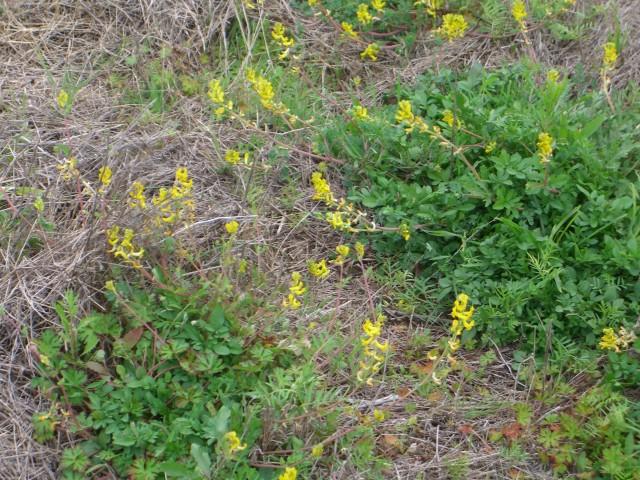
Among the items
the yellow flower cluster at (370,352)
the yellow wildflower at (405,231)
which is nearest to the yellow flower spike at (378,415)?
the yellow flower cluster at (370,352)

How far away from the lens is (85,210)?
3062 mm

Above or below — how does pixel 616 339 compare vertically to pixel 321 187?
below

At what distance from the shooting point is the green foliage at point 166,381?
8.17ft

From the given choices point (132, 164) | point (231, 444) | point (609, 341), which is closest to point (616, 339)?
point (609, 341)

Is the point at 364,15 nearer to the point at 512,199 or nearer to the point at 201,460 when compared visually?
the point at 512,199

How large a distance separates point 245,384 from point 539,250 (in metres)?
1.20

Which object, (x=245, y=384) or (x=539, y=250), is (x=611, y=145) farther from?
(x=245, y=384)

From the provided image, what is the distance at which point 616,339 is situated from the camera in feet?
9.25

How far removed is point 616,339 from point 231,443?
141cm

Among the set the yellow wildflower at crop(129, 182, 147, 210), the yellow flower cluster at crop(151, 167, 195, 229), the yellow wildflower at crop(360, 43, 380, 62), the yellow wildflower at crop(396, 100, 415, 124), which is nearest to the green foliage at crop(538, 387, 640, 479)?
the yellow wildflower at crop(396, 100, 415, 124)

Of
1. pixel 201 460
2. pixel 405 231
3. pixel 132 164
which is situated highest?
pixel 132 164

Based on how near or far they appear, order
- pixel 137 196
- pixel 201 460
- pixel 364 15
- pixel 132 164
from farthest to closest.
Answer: pixel 364 15
pixel 132 164
pixel 137 196
pixel 201 460

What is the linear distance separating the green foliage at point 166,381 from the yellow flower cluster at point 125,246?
0.37 ft

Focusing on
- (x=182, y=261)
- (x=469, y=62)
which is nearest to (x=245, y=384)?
(x=182, y=261)
